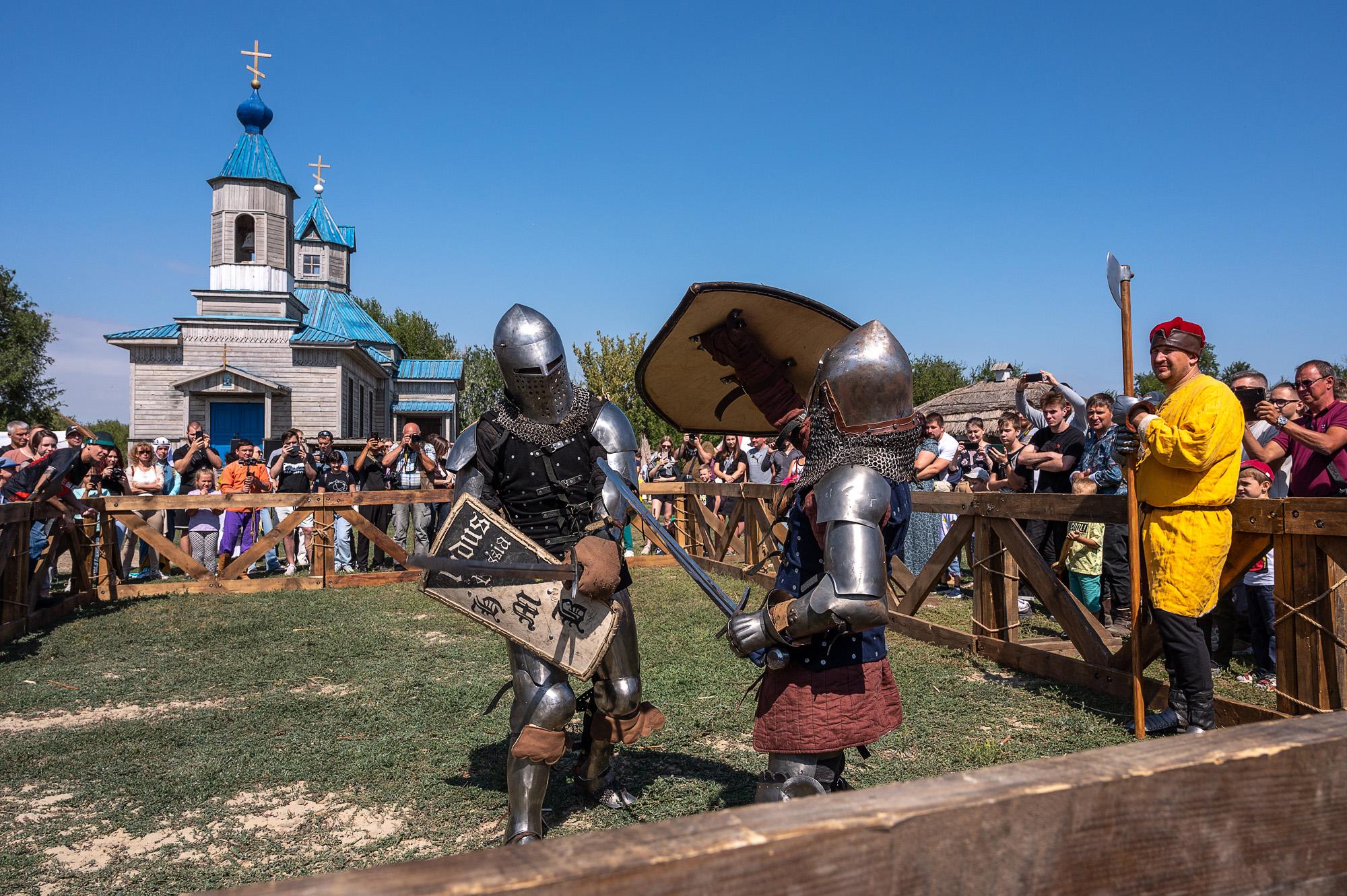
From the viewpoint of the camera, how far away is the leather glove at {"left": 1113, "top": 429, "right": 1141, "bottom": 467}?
4203mm

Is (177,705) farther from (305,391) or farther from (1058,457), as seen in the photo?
(305,391)

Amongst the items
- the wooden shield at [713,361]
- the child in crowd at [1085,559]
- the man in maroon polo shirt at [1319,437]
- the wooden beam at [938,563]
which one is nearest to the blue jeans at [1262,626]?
the man in maroon polo shirt at [1319,437]

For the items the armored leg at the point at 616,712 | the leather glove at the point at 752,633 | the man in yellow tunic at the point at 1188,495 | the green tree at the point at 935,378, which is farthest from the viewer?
the green tree at the point at 935,378

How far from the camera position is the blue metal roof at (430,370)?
41281mm

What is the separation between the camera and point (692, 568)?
3.03 metres

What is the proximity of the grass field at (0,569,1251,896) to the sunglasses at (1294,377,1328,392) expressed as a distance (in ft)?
7.69

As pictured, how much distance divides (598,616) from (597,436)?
83 cm

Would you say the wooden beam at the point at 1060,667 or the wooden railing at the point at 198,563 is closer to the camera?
the wooden beam at the point at 1060,667

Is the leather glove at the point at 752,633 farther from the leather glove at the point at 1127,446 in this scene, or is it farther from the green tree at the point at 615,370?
the green tree at the point at 615,370

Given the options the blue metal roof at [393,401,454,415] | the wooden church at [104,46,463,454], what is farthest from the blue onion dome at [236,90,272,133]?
the blue metal roof at [393,401,454,415]

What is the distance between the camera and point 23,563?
743cm

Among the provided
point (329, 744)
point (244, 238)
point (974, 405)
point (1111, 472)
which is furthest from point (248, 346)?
point (1111, 472)

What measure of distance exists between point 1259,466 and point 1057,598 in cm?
173

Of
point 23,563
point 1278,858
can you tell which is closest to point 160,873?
point 1278,858
